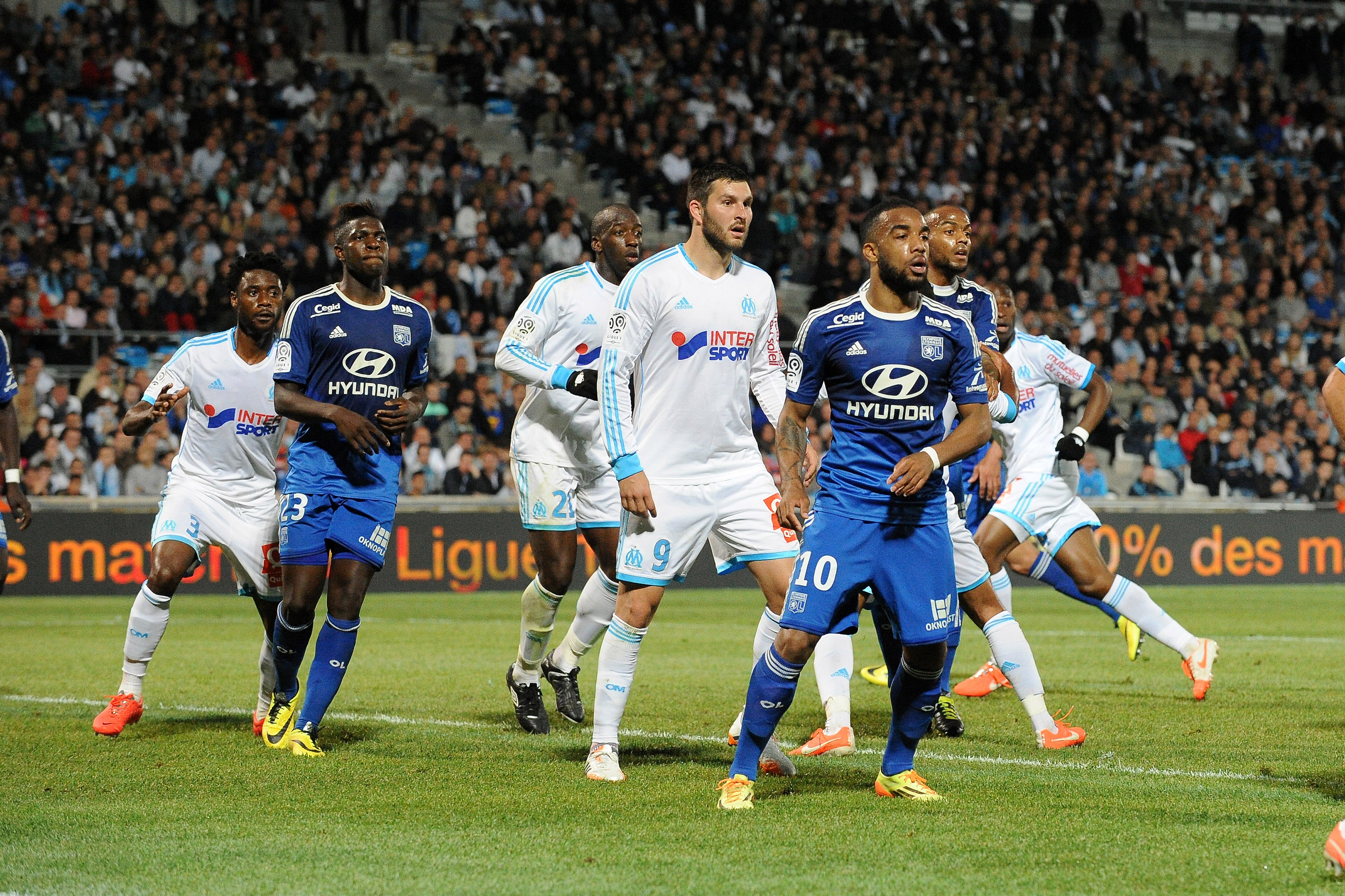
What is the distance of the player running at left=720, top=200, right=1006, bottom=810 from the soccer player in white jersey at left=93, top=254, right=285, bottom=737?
337 cm

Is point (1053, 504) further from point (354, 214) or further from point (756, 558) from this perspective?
point (354, 214)

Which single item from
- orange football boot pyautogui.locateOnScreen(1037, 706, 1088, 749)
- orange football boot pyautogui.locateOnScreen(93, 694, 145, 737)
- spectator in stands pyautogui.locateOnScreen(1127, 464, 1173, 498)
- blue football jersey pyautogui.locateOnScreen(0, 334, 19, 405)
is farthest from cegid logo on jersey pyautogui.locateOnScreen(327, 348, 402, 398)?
spectator in stands pyautogui.locateOnScreen(1127, 464, 1173, 498)

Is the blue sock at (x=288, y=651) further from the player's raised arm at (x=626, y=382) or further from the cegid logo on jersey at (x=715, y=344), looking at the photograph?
the cegid logo on jersey at (x=715, y=344)

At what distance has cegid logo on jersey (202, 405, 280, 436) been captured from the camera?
8.48m

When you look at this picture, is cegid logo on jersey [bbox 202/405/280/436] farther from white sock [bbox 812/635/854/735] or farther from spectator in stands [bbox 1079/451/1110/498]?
spectator in stands [bbox 1079/451/1110/498]

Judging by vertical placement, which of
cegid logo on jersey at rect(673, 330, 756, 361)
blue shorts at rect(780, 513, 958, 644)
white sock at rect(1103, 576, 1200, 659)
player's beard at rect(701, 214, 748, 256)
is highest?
player's beard at rect(701, 214, 748, 256)

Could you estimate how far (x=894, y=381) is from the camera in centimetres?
594

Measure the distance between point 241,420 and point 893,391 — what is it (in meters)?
4.08

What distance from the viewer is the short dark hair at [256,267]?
27.3 ft

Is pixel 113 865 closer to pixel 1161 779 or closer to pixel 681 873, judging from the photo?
pixel 681 873

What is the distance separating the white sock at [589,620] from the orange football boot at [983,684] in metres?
2.76

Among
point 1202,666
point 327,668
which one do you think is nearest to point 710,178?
point 327,668

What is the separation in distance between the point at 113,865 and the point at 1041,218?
24.4 meters

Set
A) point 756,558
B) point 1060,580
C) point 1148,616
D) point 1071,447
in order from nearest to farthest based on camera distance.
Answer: point 756,558 → point 1071,447 → point 1148,616 → point 1060,580
